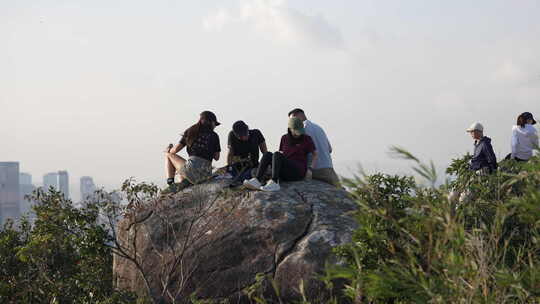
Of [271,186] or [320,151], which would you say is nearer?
[271,186]

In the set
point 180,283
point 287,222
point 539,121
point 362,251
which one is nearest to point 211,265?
point 180,283

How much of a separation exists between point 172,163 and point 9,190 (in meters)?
181

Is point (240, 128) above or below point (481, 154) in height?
above

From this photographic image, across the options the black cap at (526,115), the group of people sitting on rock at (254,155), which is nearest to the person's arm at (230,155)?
the group of people sitting on rock at (254,155)

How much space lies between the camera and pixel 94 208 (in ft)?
35.8

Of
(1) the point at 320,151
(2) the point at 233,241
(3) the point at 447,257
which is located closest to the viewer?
(3) the point at 447,257

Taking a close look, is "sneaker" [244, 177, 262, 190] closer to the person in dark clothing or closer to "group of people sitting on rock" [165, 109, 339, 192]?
"group of people sitting on rock" [165, 109, 339, 192]

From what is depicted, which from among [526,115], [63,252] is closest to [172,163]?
[63,252]

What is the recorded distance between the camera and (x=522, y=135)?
12.2 meters

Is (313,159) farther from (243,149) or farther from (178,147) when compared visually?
(178,147)

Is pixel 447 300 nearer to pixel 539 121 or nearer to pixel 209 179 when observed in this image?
pixel 539 121

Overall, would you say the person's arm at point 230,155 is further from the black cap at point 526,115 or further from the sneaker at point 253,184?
the black cap at point 526,115

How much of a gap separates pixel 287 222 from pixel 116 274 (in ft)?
A: 10.0

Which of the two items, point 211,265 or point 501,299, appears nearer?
point 501,299
